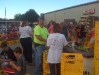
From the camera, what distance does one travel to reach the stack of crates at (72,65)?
4.34 m

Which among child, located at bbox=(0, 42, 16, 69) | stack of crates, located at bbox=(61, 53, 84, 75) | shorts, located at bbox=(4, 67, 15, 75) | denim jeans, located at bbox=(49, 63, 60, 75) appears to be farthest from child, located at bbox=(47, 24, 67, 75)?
child, located at bbox=(0, 42, 16, 69)

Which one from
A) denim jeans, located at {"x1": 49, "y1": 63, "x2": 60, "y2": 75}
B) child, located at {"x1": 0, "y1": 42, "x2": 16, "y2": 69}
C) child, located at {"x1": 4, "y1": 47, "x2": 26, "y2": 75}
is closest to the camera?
child, located at {"x1": 4, "y1": 47, "x2": 26, "y2": 75}

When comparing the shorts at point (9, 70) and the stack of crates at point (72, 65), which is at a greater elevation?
the stack of crates at point (72, 65)

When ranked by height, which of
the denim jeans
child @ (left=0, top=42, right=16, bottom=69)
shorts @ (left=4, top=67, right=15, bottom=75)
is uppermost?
child @ (left=0, top=42, right=16, bottom=69)

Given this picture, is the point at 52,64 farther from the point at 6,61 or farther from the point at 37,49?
the point at 6,61

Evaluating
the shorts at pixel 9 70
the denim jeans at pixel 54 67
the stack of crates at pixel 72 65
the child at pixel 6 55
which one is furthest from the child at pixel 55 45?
the child at pixel 6 55

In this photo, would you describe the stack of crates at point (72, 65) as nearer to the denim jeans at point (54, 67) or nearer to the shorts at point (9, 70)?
the denim jeans at point (54, 67)

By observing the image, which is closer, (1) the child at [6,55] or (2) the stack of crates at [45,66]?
(2) the stack of crates at [45,66]

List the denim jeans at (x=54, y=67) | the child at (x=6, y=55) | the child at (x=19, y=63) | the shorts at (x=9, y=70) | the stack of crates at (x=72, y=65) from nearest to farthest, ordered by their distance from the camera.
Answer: the stack of crates at (x=72, y=65), the child at (x=19, y=63), the denim jeans at (x=54, y=67), the shorts at (x=9, y=70), the child at (x=6, y=55)

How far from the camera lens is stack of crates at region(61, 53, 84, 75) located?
4336 millimetres

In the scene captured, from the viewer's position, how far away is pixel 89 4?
1059 inches

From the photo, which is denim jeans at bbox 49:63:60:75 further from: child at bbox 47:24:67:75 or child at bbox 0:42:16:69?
child at bbox 0:42:16:69

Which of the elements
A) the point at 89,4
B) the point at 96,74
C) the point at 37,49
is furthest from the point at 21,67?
the point at 89,4

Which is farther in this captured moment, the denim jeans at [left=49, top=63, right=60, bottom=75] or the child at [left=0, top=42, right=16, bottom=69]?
the child at [left=0, top=42, right=16, bottom=69]
